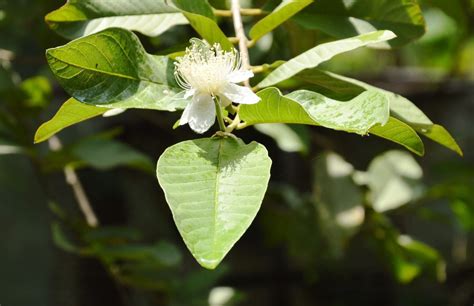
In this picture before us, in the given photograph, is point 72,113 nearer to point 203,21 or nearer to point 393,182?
point 203,21

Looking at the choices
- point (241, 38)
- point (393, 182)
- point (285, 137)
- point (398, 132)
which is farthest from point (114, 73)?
point (393, 182)

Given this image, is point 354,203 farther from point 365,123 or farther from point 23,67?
point 23,67

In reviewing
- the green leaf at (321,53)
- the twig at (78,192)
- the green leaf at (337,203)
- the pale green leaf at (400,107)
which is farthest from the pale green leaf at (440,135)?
the twig at (78,192)

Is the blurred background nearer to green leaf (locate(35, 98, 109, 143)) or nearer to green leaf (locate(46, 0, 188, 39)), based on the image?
green leaf (locate(46, 0, 188, 39))

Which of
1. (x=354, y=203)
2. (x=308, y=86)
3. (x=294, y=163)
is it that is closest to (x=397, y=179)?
(x=354, y=203)

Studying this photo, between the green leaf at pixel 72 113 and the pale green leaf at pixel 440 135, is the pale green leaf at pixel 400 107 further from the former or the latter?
the green leaf at pixel 72 113
